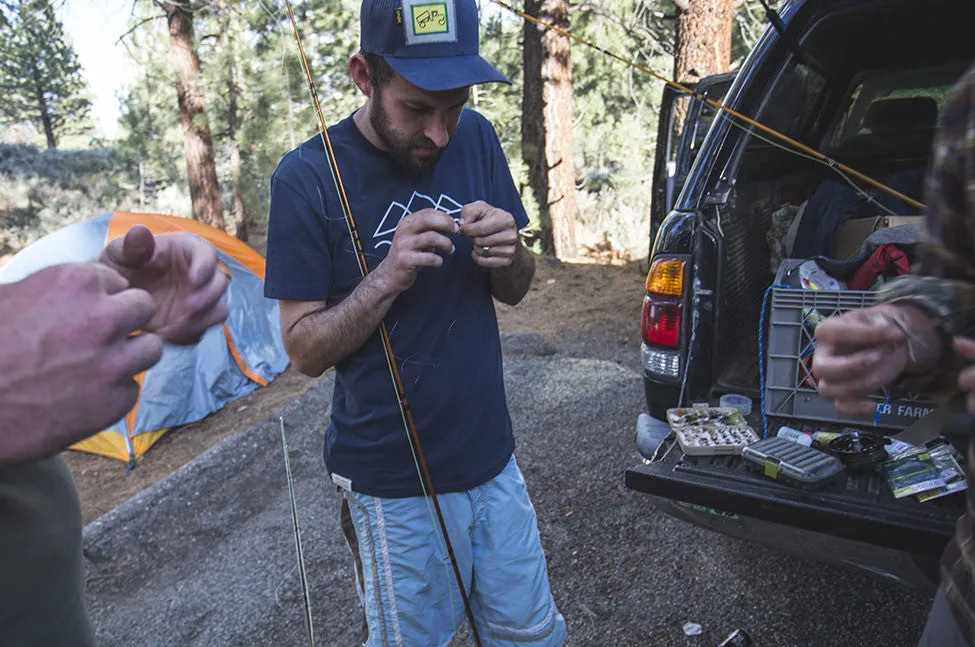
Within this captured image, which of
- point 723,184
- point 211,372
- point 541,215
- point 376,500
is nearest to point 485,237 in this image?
point 376,500

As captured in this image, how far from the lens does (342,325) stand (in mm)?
1702

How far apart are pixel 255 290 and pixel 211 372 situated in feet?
3.49

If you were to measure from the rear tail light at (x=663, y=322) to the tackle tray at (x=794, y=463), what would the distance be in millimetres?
626

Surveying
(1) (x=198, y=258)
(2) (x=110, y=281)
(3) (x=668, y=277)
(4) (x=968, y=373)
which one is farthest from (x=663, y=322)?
(2) (x=110, y=281)

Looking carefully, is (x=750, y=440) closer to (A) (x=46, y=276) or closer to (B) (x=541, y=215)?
(A) (x=46, y=276)

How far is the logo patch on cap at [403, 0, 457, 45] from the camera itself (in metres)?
1.74

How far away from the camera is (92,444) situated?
6.44m

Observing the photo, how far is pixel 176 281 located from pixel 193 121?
10945 millimetres

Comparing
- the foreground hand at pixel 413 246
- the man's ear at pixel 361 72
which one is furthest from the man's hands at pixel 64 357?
the man's ear at pixel 361 72

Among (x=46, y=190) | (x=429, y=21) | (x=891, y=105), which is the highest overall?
(x=429, y=21)

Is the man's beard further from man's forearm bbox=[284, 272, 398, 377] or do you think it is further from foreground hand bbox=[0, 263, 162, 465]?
foreground hand bbox=[0, 263, 162, 465]

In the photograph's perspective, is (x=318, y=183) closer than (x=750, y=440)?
Yes

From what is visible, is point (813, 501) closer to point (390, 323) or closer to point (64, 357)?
point (390, 323)

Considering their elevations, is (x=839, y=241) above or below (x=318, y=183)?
below
